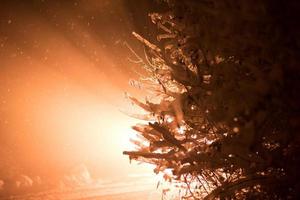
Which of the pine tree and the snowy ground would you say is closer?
the pine tree

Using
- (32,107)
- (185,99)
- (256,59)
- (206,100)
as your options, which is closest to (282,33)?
(256,59)

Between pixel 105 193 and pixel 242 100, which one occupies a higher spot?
pixel 105 193

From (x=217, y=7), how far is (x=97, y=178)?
17.7 meters

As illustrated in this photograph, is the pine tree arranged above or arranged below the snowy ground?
below

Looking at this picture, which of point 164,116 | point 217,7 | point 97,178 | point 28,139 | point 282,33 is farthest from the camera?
point 28,139

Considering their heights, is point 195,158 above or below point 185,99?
below

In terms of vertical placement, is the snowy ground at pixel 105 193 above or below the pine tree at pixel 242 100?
above

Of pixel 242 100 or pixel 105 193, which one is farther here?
pixel 105 193

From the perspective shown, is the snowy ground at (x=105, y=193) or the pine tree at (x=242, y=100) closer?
the pine tree at (x=242, y=100)

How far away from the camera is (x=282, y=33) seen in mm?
2639

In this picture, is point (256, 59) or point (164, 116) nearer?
point (256, 59)

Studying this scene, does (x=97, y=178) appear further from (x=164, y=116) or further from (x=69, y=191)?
(x=164, y=116)

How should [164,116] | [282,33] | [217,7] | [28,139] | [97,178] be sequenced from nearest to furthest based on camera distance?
[282,33], [217,7], [164,116], [97,178], [28,139]

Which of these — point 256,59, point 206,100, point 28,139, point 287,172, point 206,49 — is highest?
point 28,139
